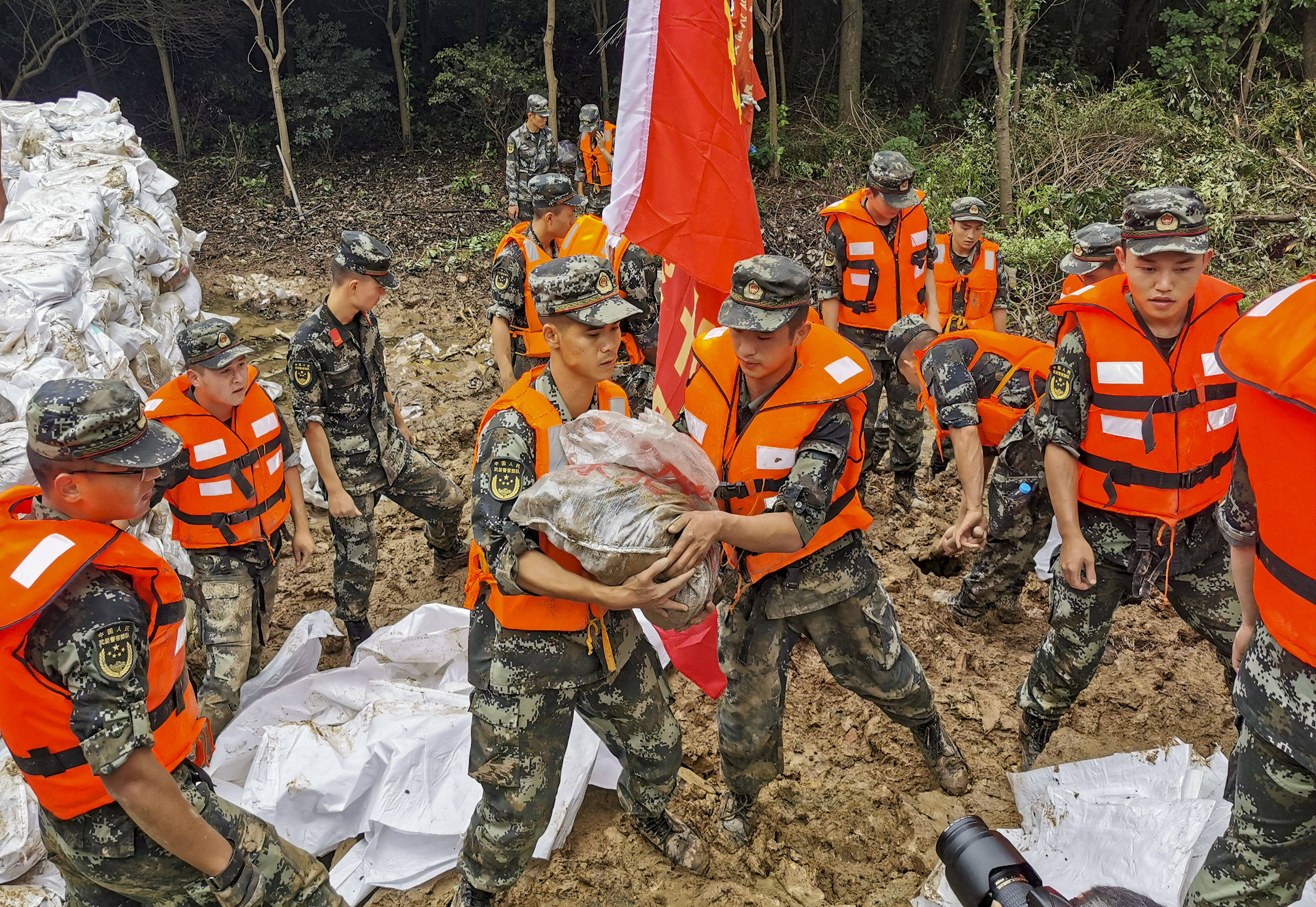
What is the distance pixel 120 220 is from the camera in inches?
316

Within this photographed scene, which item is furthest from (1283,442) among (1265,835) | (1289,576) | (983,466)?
(983,466)

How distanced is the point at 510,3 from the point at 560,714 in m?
17.5

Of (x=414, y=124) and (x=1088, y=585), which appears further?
(x=414, y=124)

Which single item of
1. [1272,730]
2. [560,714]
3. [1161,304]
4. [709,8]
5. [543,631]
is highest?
[709,8]

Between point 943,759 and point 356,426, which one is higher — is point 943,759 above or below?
below

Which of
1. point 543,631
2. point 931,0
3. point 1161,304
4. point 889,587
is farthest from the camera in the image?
point 931,0

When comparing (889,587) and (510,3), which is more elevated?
(510,3)

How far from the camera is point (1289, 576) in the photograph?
1942 mm

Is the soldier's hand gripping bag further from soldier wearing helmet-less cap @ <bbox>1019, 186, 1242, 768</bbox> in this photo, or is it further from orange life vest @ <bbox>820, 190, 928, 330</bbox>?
orange life vest @ <bbox>820, 190, 928, 330</bbox>

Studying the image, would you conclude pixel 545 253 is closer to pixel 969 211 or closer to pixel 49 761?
pixel 969 211

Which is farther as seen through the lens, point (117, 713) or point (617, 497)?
point (617, 497)

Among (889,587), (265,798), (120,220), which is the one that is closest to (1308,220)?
(889,587)

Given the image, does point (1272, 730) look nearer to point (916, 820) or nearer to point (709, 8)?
point (916, 820)

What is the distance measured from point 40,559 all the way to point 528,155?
9.88 meters
